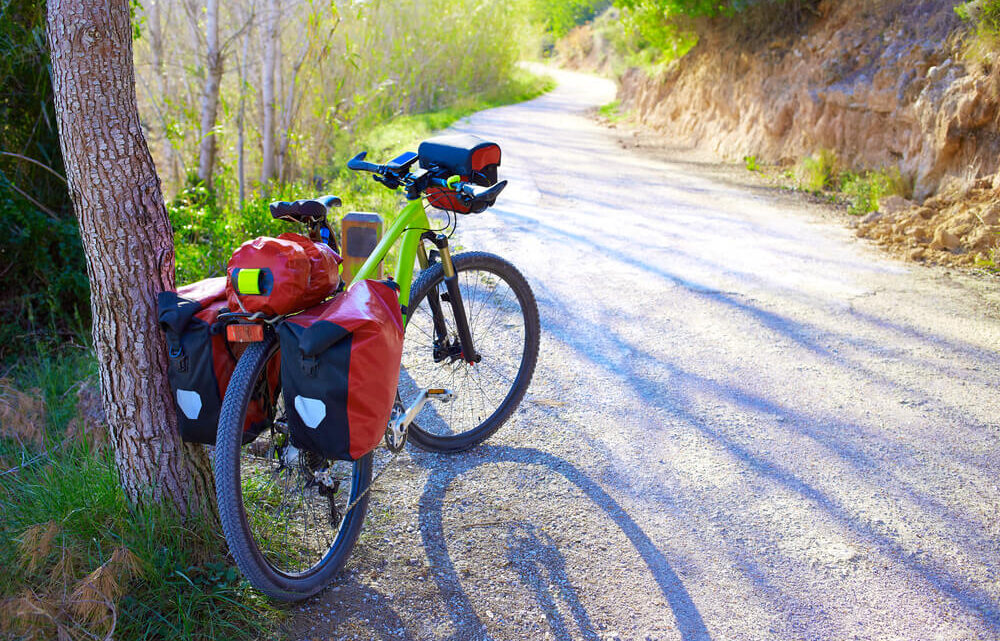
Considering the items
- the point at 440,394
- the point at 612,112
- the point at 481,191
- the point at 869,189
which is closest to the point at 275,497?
the point at 440,394

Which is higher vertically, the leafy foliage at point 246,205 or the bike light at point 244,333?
the bike light at point 244,333

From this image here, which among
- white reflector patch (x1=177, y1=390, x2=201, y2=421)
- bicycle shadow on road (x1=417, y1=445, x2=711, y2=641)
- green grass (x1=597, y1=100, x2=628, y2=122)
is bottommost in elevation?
green grass (x1=597, y1=100, x2=628, y2=122)

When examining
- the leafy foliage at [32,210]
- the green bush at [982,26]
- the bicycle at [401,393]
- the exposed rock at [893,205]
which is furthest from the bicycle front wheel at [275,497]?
the green bush at [982,26]

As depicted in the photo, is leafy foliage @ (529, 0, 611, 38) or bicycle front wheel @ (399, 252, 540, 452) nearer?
bicycle front wheel @ (399, 252, 540, 452)

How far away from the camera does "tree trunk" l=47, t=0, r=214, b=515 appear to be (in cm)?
236

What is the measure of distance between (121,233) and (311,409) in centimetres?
86

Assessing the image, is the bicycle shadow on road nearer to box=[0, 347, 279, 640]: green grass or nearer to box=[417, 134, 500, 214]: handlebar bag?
box=[0, 347, 279, 640]: green grass

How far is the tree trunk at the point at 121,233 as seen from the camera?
236cm

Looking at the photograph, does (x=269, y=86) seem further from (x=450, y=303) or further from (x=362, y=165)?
(x=450, y=303)

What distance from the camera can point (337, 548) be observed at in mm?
2746

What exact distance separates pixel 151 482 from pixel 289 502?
1.56ft

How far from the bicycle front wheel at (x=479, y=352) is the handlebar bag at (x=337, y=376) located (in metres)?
1.05

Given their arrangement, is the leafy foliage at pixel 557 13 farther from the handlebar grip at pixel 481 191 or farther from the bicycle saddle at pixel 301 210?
the bicycle saddle at pixel 301 210

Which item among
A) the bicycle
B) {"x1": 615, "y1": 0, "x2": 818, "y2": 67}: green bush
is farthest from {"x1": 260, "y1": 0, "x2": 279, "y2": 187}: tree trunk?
{"x1": 615, "y1": 0, "x2": 818, "y2": 67}: green bush
